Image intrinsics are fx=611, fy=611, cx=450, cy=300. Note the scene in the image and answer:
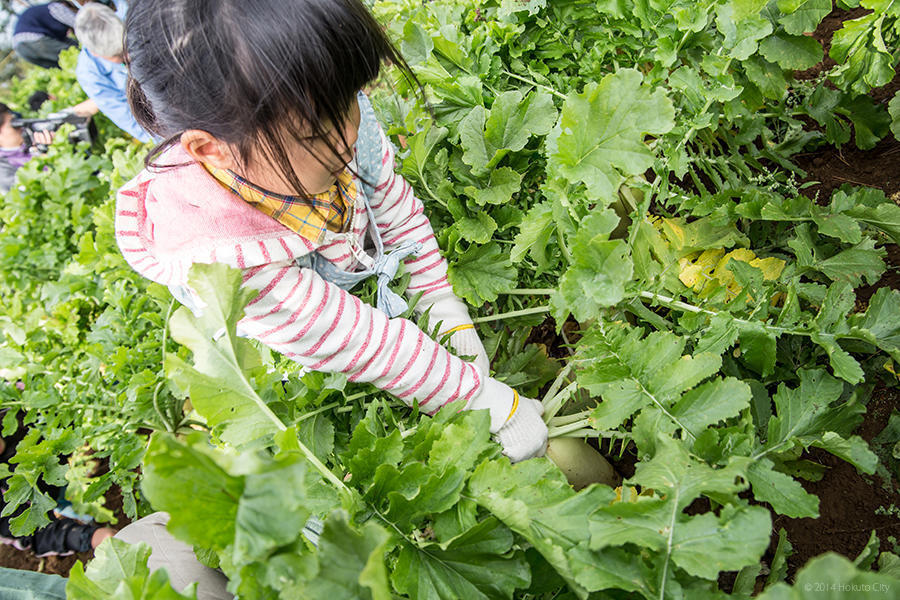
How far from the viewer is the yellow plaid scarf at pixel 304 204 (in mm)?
1032

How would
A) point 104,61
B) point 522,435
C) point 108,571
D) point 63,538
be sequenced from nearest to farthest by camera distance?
1. point 108,571
2. point 522,435
3. point 63,538
4. point 104,61

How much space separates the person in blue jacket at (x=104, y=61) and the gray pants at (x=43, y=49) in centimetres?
132

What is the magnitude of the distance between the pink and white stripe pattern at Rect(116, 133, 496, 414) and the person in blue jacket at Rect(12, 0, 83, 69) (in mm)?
3046

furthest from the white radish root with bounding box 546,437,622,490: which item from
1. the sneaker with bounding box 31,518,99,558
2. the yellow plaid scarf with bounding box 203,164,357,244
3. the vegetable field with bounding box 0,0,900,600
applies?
the sneaker with bounding box 31,518,99,558

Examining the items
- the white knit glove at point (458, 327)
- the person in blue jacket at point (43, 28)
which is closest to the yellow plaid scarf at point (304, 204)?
the white knit glove at point (458, 327)

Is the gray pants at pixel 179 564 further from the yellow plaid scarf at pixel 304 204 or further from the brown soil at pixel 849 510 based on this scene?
the brown soil at pixel 849 510

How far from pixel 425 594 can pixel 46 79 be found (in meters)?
5.36

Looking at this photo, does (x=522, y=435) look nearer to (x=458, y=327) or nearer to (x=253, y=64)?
(x=458, y=327)


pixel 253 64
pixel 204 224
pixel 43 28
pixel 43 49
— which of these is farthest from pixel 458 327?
pixel 43 49

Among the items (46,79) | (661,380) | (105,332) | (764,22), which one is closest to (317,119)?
(661,380)

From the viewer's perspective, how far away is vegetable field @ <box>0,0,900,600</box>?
2.27 ft

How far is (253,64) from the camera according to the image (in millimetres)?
820

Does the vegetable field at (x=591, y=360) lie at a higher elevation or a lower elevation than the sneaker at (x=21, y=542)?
higher

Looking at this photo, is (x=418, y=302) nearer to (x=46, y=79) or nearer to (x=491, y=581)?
(x=491, y=581)
